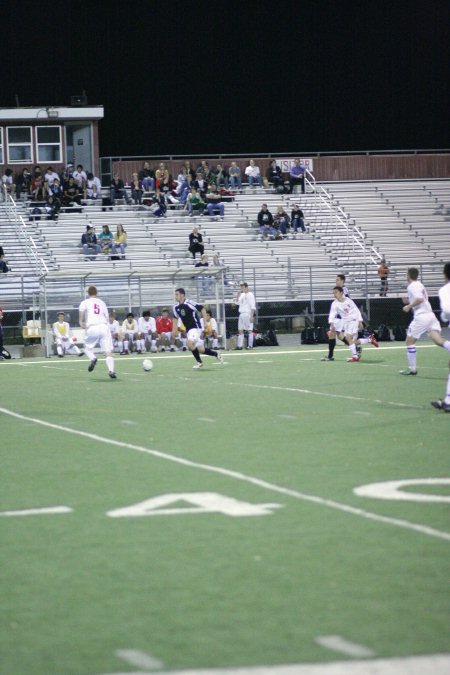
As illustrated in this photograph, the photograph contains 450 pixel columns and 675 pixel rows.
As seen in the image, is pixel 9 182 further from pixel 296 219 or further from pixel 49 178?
pixel 296 219

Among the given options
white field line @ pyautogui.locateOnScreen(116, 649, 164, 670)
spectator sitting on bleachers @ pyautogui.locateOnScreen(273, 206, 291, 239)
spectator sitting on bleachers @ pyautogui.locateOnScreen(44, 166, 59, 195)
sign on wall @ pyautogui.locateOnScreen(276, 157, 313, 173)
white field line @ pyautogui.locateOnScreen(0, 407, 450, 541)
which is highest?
sign on wall @ pyautogui.locateOnScreen(276, 157, 313, 173)

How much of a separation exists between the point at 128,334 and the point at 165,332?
4.13 feet

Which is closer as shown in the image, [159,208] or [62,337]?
[62,337]

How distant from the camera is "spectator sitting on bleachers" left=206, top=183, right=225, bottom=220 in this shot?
4441 cm

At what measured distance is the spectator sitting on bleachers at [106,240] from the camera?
132ft

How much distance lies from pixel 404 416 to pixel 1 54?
3698cm

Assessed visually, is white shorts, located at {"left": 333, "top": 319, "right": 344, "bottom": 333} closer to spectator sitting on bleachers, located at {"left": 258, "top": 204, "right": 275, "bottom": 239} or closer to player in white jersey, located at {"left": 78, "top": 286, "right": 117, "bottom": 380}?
player in white jersey, located at {"left": 78, "top": 286, "right": 117, "bottom": 380}

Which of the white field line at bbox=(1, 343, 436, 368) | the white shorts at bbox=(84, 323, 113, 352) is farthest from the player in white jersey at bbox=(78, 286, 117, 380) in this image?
the white field line at bbox=(1, 343, 436, 368)

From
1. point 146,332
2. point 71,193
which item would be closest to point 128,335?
point 146,332

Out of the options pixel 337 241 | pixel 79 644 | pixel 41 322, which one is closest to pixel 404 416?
pixel 79 644

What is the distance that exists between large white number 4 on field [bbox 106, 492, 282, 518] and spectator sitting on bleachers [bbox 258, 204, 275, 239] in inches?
1353

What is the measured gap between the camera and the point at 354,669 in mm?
4898

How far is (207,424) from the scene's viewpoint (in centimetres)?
1420

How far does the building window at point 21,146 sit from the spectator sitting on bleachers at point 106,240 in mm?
8322
